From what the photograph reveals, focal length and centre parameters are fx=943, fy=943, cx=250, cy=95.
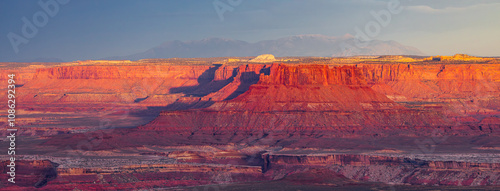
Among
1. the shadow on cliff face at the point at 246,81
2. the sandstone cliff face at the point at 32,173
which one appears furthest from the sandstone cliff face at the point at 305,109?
the sandstone cliff face at the point at 32,173

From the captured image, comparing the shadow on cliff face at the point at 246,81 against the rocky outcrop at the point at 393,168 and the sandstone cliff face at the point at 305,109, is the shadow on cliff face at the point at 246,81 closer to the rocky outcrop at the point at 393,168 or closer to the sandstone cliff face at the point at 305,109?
the sandstone cliff face at the point at 305,109

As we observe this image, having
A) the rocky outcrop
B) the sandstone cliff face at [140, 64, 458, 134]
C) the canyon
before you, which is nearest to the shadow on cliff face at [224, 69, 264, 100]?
the canyon

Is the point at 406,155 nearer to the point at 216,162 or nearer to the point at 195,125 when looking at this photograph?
the point at 216,162

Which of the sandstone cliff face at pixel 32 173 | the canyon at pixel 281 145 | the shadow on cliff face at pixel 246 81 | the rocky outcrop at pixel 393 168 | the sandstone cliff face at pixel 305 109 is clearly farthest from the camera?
A: the shadow on cliff face at pixel 246 81

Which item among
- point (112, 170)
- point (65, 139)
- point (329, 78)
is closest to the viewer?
point (112, 170)

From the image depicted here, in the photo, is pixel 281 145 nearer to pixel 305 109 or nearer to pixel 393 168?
A: pixel 305 109

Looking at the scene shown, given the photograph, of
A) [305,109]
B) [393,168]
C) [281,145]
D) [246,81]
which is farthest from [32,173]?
[246,81]

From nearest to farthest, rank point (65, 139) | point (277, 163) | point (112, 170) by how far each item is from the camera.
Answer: point (112, 170), point (277, 163), point (65, 139)

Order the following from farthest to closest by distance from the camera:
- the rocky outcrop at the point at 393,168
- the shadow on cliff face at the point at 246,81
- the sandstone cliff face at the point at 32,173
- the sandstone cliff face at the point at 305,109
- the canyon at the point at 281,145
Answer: the shadow on cliff face at the point at 246,81, the sandstone cliff face at the point at 305,109, the rocky outcrop at the point at 393,168, the canyon at the point at 281,145, the sandstone cliff face at the point at 32,173

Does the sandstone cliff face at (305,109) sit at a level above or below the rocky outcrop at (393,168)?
above

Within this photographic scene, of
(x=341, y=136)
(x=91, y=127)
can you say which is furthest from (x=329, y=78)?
(x=91, y=127)

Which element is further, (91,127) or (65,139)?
(91,127)
